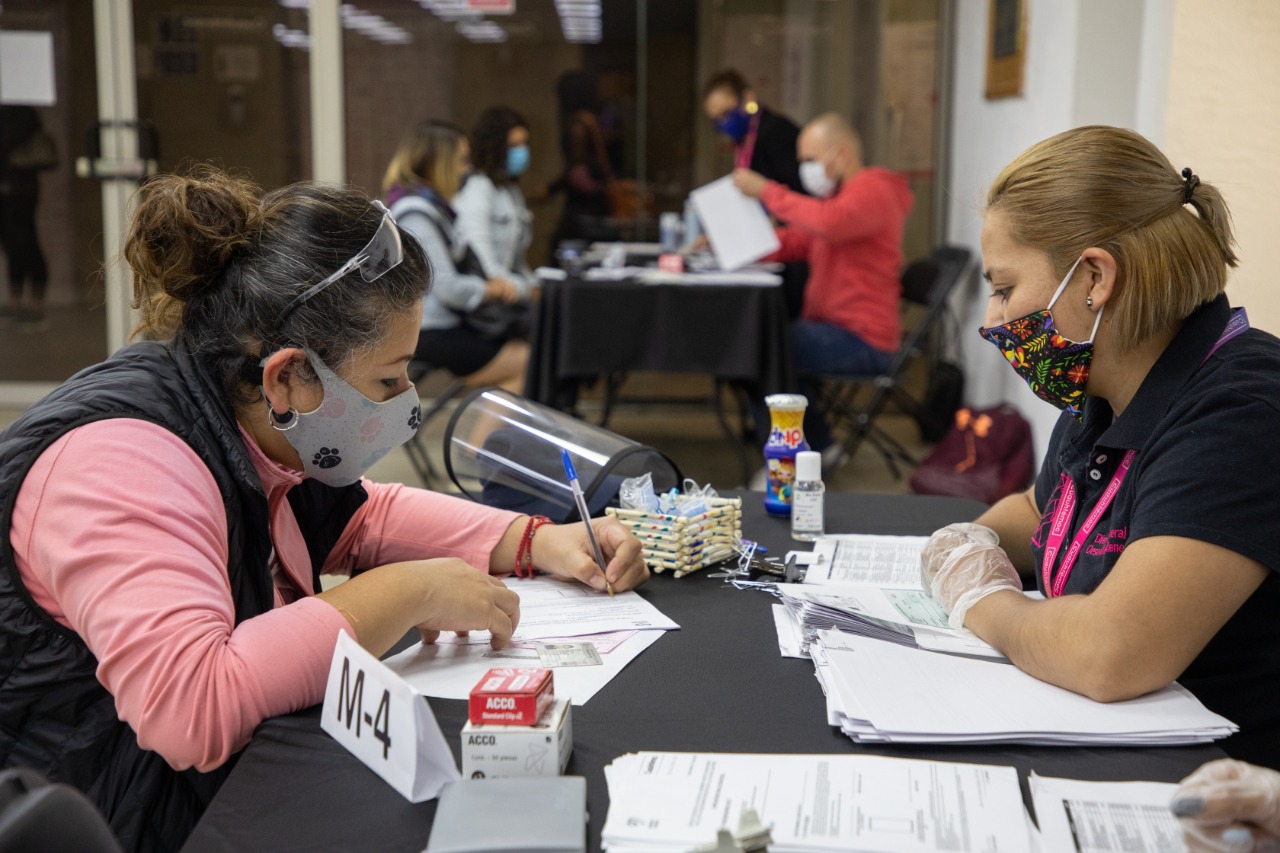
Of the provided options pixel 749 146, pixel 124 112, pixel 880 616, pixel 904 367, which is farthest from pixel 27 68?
pixel 880 616

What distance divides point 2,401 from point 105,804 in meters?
5.73

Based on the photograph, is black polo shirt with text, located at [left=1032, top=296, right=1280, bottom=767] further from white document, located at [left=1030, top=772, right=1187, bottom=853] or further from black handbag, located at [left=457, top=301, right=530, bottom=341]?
black handbag, located at [left=457, top=301, right=530, bottom=341]

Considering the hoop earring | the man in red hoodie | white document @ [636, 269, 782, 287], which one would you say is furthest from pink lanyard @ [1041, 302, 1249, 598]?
the man in red hoodie

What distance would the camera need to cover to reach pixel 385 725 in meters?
1.01

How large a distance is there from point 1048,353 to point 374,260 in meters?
0.81

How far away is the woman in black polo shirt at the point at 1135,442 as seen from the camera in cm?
117

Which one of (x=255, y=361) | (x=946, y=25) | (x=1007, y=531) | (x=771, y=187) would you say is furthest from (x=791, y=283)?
(x=255, y=361)

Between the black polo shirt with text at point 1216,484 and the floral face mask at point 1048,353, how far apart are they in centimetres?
7

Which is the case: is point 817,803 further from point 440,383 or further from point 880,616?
point 440,383

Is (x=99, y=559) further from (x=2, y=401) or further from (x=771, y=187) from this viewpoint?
(x=2, y=401)

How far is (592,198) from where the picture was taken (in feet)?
19.6

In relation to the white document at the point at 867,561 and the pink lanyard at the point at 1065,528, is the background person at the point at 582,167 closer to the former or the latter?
the white document at the point at 867,561

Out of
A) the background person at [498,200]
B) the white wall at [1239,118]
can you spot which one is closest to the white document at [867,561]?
the white wall at [1239,118]

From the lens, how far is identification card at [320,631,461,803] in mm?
976
